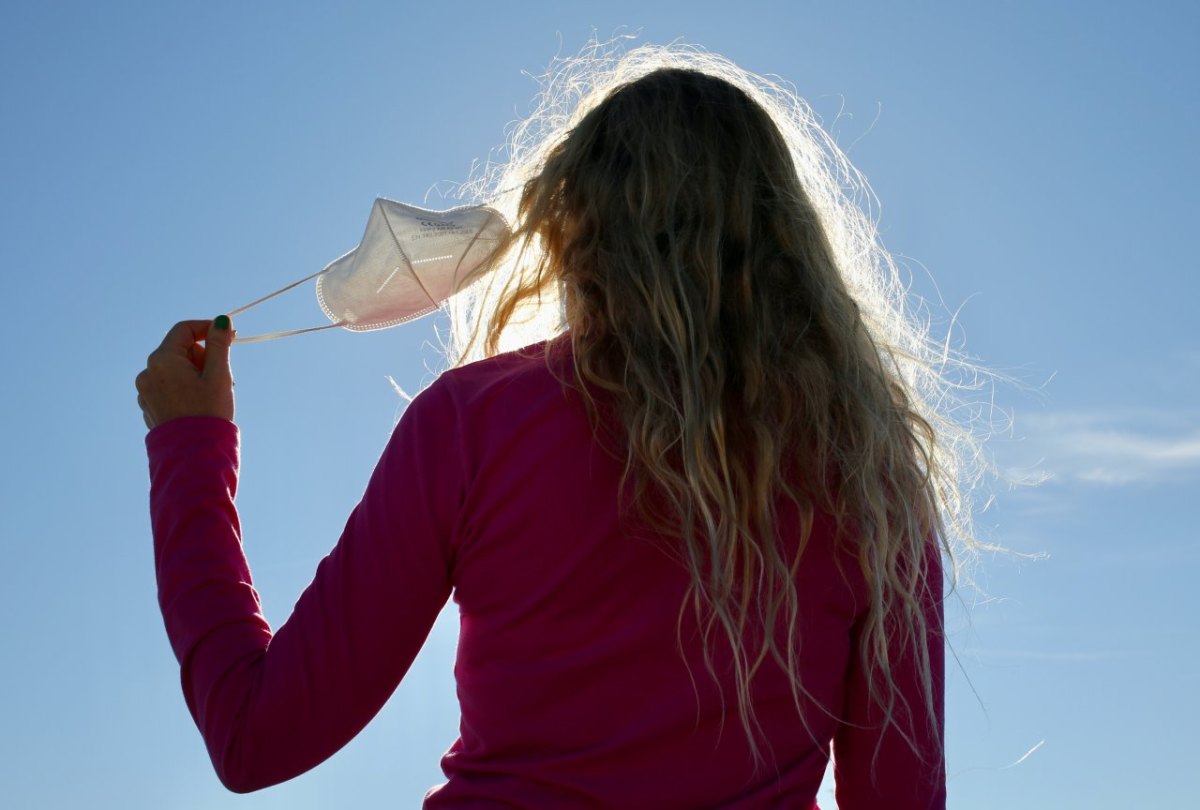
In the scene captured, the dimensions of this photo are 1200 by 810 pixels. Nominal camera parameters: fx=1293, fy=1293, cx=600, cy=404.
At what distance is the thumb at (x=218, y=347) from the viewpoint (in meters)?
3.01

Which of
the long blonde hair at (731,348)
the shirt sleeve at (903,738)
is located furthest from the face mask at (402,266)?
the shirt sleeve at (903,738)

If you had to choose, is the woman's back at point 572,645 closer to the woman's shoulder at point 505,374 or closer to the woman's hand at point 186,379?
the woman's shoulder at point 505,374

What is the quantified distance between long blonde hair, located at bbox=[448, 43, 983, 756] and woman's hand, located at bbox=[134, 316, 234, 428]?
0.58 metres

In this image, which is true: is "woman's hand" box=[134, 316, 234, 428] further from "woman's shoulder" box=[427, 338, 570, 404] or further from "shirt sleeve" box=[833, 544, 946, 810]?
"shirt sleeve" box=[833, 544, 946, 810]

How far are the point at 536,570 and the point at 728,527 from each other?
0.41 metres

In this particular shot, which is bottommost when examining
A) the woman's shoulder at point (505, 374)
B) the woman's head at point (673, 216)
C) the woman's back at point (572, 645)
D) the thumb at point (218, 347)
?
the woman's back at point (572, 645)

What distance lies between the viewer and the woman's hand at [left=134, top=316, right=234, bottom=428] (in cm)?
293

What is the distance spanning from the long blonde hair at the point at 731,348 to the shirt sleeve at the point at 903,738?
0.9 inches

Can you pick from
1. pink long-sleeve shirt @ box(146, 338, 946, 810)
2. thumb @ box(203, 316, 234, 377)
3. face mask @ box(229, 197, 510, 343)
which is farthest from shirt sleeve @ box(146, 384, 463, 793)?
face mask @ box(229, 197, 510, 343)

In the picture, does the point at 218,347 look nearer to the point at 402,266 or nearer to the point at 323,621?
the point at 402,266

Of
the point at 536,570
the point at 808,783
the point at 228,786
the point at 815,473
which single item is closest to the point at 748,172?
the point at 815,473

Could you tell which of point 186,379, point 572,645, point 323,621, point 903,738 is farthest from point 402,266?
point 903,738

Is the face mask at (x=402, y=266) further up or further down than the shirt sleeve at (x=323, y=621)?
further up

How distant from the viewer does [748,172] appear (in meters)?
3.08
